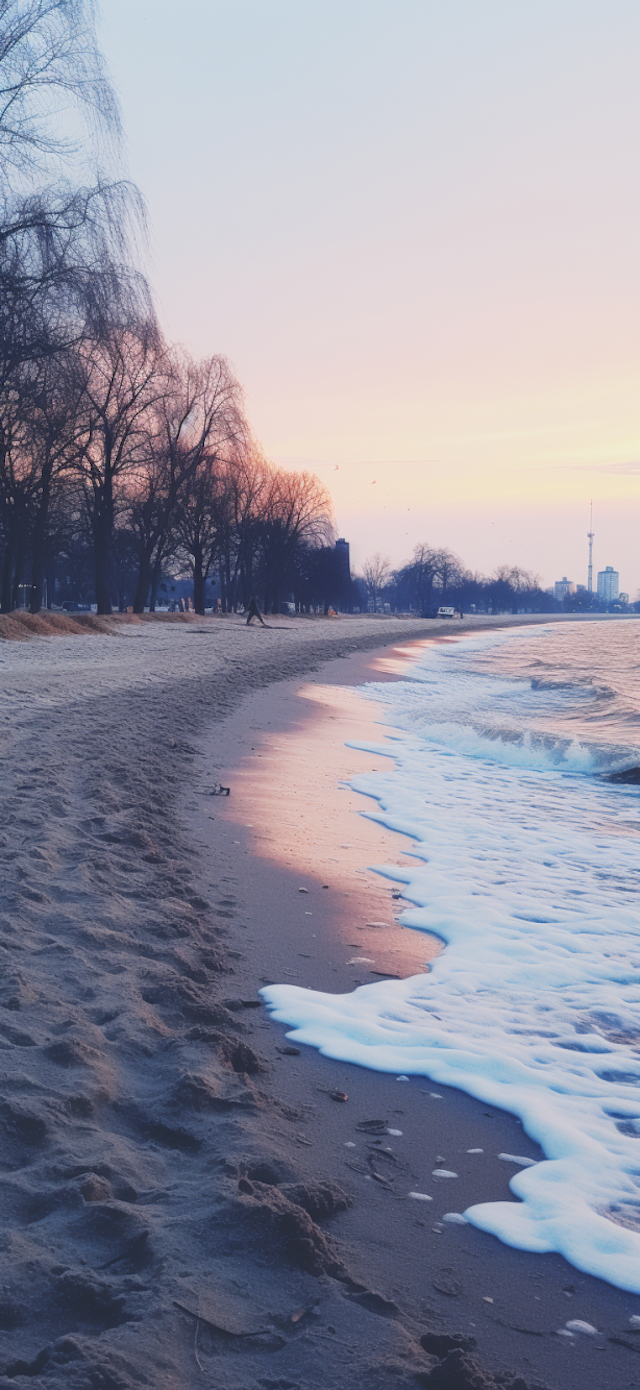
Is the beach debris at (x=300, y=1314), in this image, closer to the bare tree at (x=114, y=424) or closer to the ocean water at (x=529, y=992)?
the ocean water at (x=529, y=992)

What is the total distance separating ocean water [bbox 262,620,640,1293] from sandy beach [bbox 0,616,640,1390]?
0.13 m

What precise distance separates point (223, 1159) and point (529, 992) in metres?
2.24

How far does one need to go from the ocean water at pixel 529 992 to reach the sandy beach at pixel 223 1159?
0.42 ft

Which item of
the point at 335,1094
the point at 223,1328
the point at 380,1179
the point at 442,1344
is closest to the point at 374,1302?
the point at 442,1344

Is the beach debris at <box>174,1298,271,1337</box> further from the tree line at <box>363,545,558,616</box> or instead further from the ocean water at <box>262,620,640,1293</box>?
the tree line at <box>363,545,558,616</box>

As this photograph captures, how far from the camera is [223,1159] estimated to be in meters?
2.60

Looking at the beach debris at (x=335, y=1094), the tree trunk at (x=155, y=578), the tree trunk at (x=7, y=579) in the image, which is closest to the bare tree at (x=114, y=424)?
the tree trunk at (x=7, y=579)

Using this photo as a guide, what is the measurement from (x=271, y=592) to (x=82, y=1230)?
6937cm

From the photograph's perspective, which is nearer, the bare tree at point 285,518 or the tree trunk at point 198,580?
the tree trunk at point 198,580

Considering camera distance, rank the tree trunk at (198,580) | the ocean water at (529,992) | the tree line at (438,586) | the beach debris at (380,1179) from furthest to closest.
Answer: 1. the tree line at (438,586)
2. the tree trunk at (198,580)
3. the ocean water at (529,992)
4. the beach debris at (380,1179)

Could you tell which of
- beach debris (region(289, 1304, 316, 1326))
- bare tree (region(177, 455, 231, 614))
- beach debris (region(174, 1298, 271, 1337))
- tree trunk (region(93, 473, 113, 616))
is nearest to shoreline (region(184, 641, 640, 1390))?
beach debris (region(289, 1304, 316, 1326))

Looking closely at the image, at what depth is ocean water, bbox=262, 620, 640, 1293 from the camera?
9.40 ft

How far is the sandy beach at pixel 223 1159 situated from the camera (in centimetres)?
197

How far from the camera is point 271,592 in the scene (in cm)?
7094
